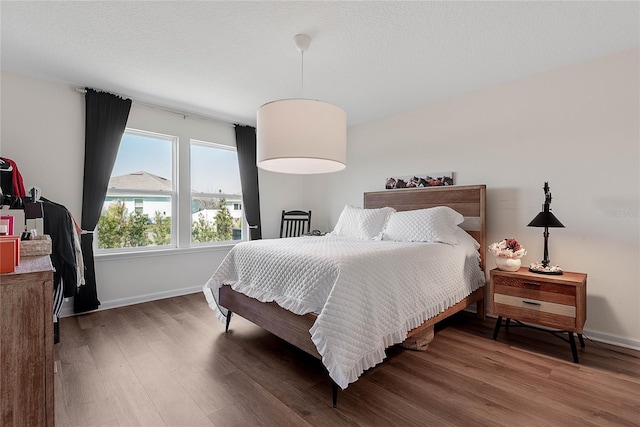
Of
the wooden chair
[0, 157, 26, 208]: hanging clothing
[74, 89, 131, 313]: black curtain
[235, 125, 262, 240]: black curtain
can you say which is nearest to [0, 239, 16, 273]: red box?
[0, 157, 26, 208]: hanging clothing

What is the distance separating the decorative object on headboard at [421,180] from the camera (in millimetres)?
3465

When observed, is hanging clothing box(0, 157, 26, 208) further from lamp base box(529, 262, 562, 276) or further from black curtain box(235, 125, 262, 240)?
lamp base box(529, 262, 562, 276)

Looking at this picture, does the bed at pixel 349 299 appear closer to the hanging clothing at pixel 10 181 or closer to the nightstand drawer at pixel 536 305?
the nightstand drawer at pixel 536 305

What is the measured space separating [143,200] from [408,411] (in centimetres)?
353

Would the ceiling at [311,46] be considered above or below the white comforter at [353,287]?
above

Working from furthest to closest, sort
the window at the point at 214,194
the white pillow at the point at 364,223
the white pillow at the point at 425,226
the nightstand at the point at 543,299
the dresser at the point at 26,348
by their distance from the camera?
the window at the point at 214,194 → the white pillow at the point at 364,223 → the white pillow at the point at 425,226 → the nightstand at the point at 543,299 → the dresser at the point at 26,348

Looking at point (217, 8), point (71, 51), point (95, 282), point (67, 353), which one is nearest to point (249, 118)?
point (71, 51)

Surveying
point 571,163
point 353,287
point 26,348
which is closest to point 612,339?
point 571,163

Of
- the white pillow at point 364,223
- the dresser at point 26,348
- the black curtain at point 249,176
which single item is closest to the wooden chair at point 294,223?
the black curtain at point 249,176

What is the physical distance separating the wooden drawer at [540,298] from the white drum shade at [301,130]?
1.73m

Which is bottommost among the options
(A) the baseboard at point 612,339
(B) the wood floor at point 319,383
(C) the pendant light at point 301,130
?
(B) the wood floor at point 319,383

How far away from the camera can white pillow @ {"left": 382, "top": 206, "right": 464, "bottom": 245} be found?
9.09 feet

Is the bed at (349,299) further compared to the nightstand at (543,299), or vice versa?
the nightstand at (543,299)

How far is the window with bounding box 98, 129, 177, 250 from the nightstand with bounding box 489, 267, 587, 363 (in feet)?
12.0
